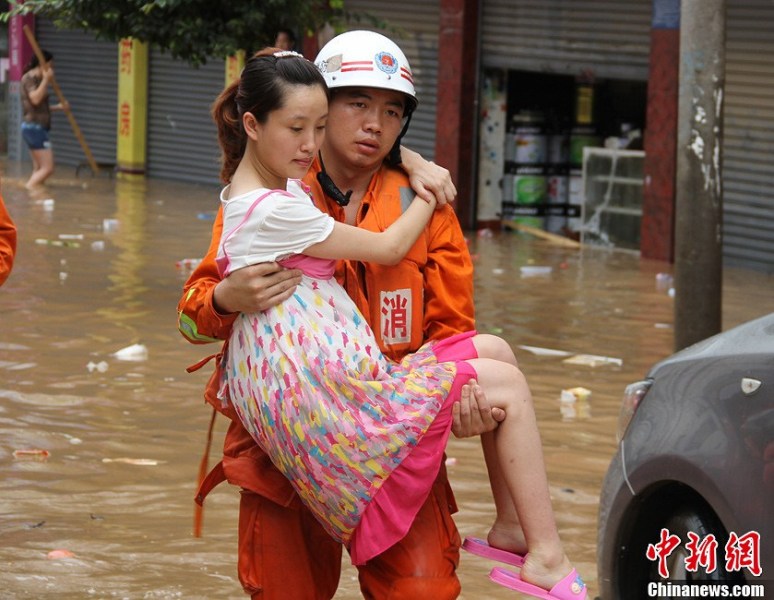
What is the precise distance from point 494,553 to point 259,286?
86 cm

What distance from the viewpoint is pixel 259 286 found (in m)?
3.41

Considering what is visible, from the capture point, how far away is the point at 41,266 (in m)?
13.1

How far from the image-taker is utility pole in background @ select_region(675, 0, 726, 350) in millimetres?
8617

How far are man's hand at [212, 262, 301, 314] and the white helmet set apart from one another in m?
0.51

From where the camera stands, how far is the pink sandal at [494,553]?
3.53m

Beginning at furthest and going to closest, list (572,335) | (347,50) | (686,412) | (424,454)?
1. (572,335)
2. (686,412)
3. (347,50)
4. (424,454)

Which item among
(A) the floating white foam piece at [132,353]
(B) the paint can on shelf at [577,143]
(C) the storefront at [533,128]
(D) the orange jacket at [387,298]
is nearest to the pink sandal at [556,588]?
(D) the orange jacket at [387,298]

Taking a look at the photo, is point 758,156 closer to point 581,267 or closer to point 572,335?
point 581,267

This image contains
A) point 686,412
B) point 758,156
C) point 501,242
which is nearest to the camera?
point 686,412

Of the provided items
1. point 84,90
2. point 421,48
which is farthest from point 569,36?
point 84,90

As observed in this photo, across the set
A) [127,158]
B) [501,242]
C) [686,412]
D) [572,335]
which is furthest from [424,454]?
[127,158]

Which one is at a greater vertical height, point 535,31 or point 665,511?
point 535,31

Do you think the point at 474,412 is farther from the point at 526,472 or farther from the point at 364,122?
the point at 364,122

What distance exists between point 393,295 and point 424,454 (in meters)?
0.44
